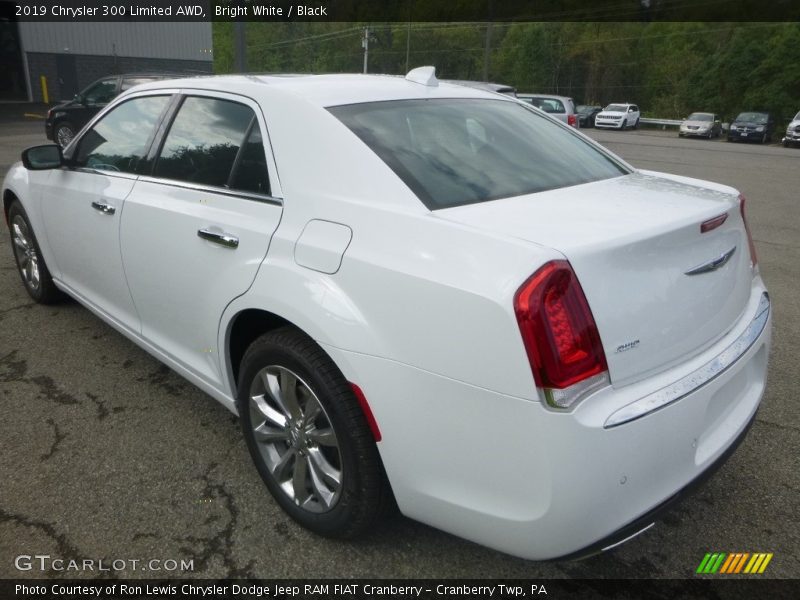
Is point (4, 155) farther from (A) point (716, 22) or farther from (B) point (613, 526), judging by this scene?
(A) point (716, 22)

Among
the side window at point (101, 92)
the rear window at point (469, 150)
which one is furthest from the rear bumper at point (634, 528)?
the side window at point (101, 92)

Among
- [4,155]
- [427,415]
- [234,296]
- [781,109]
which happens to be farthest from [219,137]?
[781,109]

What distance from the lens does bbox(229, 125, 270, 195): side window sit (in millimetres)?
2416

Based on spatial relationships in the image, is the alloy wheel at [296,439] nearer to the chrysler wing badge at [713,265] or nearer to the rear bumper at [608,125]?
A: the chrysler wing badge at [713,265]

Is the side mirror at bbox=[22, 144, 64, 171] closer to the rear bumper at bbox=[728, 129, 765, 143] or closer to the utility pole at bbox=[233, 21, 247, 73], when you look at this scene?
the utility pole at bbox=[233, 21, 247, 73]

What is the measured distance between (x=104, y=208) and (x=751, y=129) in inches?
1404

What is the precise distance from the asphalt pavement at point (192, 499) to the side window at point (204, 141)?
120cm

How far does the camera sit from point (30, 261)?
14.6 ft

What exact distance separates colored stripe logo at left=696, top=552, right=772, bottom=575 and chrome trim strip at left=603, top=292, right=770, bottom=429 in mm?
760

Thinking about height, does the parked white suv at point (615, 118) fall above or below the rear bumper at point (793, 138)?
below

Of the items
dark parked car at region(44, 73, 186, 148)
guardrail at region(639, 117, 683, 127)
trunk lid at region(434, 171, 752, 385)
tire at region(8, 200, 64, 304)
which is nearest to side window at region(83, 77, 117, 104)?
dark parked car at region(44, 73, 186, 148)

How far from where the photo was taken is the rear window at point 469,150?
7.13ft

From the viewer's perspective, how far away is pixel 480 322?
5.51 feet

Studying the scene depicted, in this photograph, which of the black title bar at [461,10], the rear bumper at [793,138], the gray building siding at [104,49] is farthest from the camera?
the black title bar at [461,10]
